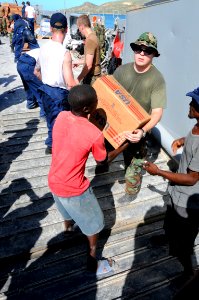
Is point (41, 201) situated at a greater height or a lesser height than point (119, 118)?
lesser

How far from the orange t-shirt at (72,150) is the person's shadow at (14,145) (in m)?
2.18

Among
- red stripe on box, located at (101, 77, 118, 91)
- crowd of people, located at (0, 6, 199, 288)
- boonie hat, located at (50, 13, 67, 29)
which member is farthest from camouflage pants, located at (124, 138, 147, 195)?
boonie hat, located at (50, 13, 67, 29)

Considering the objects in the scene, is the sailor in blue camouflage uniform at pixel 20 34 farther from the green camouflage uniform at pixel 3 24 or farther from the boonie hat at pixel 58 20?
the green camouflage uniform at pixel 3 24

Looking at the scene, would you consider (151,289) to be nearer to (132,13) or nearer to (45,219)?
(45,219)

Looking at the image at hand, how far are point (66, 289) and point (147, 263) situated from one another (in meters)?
1.00

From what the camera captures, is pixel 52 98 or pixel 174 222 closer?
pixel 174 222

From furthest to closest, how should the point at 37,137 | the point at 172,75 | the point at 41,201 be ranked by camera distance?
1. the point at 37,137
2. the point at 172,75
3. the point at 41,201

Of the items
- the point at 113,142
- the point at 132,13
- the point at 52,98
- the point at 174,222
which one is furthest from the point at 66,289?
the point at 132,13

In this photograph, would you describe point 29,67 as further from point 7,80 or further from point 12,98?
point 7,80

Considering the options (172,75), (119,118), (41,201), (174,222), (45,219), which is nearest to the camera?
(174,222)

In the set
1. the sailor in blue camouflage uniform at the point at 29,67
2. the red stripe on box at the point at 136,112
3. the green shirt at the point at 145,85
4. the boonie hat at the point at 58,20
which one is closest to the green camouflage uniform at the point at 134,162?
the green shirt at the point at 145,85

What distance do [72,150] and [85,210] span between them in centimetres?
68

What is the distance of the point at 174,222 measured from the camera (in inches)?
111

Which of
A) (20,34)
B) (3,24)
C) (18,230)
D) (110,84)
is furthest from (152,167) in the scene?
(3,24)
